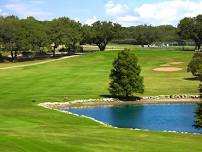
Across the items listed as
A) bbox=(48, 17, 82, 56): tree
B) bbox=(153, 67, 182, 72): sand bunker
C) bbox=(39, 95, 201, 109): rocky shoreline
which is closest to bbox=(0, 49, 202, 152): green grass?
bbox=(153, 67, 182, 72): sand bunker

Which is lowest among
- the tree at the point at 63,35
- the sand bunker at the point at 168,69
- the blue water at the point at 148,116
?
the blue water at the point at 148,116

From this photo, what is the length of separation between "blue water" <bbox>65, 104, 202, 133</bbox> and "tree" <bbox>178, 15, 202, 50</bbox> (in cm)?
10223

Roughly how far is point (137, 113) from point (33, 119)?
73.0ft

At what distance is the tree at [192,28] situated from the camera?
18475cm

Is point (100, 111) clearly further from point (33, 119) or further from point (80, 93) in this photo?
point (33, 119)

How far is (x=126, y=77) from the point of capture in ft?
297

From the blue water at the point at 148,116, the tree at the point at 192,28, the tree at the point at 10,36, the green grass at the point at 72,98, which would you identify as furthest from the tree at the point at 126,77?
the tree at the point at 192,28

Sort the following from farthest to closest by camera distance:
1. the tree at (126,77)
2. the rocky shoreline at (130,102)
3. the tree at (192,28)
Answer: the tree at (192,28)
the tree at (126,77)
the rocky shoreline at (130,102)

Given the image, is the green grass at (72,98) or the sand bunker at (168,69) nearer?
the green grass at (72,98)

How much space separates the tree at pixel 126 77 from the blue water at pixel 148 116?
4.94 meters

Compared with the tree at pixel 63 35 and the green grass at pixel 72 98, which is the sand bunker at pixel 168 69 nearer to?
the green grass at pixel 72 98

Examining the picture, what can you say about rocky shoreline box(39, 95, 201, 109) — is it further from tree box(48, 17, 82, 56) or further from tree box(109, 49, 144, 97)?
tree box(48, 17, 82, 56)

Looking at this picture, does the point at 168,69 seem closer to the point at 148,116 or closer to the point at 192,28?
the point at 148,116

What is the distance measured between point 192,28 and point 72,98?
108 meters
